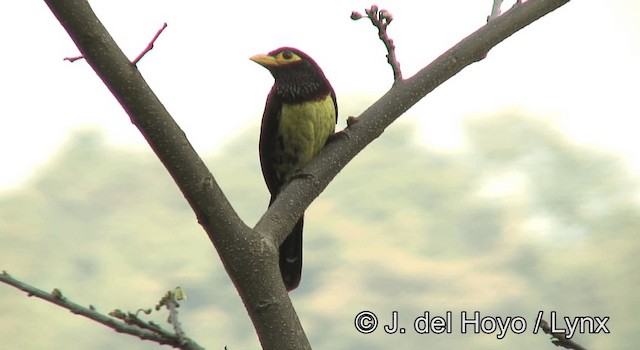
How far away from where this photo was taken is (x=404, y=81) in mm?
2012

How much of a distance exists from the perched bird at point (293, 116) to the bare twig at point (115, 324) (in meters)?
1.05

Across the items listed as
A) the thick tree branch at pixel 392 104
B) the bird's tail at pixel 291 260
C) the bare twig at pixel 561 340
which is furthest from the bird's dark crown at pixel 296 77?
the bare twig at pixel 561 340

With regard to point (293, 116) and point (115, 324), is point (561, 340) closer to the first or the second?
point (115, 324)

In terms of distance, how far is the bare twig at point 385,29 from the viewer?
6.63 ft

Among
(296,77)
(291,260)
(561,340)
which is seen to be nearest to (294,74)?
(296,77)

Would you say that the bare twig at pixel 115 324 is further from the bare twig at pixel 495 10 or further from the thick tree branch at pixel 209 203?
the bare twig at pixel 495 10

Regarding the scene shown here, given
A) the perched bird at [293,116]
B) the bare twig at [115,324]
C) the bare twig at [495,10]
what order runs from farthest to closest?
the perched bird at [293,116] < the bare twig at [495,10] < the bare twig at [115,324]

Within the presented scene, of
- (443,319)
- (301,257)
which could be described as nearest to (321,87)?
(301,257)

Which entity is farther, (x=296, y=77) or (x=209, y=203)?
(x=296, y=77)

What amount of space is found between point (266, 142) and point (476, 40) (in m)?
0.79

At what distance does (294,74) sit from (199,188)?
1.23m

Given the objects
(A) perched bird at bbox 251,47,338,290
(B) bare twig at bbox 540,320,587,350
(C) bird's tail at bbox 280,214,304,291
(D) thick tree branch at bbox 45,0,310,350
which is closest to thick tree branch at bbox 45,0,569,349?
(D) thick tree branch at bbox 45,0,310,350

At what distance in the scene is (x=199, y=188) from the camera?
1.46 metres

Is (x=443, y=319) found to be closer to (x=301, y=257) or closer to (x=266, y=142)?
(x=301, y=257)
